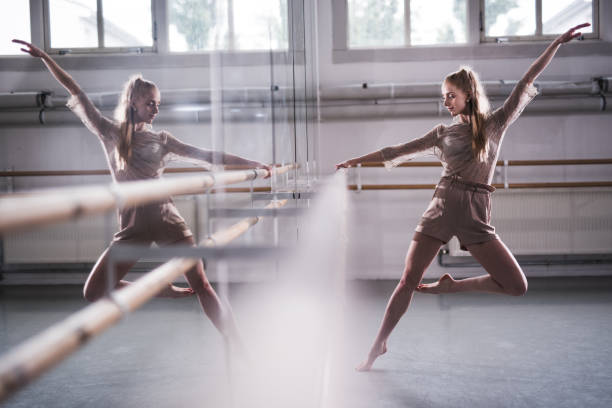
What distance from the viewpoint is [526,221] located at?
3.88 metres

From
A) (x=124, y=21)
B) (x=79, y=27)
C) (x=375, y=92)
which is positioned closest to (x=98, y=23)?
(x=79, y=27)

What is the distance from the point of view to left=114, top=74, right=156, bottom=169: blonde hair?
1233mm

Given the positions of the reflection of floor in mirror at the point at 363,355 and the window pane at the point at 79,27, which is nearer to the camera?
the reflection of floor in mirror at the point at 363,355

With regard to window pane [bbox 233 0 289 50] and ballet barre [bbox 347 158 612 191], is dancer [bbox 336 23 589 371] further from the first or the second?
ballet barre [bbox 347 158 612 191]

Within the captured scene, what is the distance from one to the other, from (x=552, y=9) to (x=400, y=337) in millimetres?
3018

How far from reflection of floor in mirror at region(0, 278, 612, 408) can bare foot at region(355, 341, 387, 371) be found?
0.03 m

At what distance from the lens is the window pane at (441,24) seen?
160 inches

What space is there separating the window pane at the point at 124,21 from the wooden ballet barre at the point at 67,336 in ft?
8.74

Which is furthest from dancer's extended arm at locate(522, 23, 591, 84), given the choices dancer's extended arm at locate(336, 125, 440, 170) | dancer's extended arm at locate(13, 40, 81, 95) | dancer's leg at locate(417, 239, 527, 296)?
dancer's extended arm at locate(13, 40, 81, 95)

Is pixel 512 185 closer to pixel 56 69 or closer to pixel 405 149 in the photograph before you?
pixel 405 149

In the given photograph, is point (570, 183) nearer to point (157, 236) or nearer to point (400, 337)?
point (400, 337)

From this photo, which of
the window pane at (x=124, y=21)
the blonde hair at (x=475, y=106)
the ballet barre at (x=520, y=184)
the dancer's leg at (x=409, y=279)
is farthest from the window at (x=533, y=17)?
the dancer's leg at (x=409, y=279)

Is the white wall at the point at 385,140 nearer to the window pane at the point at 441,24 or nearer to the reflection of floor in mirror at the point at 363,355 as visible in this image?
the window pane at the point at 441,24

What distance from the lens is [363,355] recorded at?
2.29 meters
